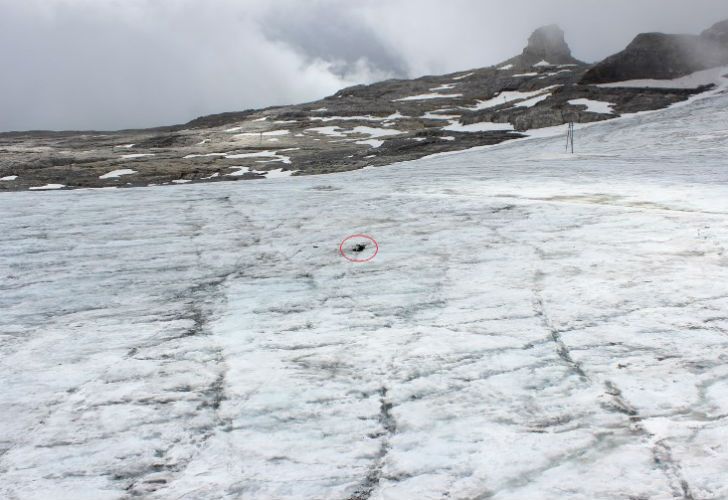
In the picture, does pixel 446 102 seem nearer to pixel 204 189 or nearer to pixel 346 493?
pixel 204 189

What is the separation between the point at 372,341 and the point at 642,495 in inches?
83.6

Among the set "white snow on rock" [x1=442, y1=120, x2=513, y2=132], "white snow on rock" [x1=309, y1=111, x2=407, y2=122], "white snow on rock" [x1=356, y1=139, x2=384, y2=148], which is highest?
"white snow on rock" [x1=309, y1=111, x2=407, y2=122]

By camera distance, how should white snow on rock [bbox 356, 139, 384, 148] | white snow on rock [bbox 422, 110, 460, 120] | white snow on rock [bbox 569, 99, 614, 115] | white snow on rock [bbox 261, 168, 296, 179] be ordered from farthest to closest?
white snow on rock [bbox 422, 110, 460, 120]
white snow on rock [bbox 569, 99, 614, 115]
white snow on rock [bbox 356, 139, 384, 148]
white snow on rock [bbox 261, 168, 296, 179]

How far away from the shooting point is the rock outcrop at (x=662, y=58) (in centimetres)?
3722

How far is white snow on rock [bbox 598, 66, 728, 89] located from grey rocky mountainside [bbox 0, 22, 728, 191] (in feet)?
2.67

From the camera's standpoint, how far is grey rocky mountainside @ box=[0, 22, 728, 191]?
79.5 feet

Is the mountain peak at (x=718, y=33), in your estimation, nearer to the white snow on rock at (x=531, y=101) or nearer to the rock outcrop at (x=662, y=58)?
the rock outcrop at (x=662, y=58)

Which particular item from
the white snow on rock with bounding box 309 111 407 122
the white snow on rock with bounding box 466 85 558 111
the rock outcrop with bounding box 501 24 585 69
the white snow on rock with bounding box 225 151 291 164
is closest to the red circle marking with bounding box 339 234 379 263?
the white snow on rock with bounding box 225 151 291 164

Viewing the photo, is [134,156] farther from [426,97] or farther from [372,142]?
[426,97]

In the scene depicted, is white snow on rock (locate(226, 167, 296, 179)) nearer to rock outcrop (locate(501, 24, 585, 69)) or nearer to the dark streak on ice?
the dark streak on ice

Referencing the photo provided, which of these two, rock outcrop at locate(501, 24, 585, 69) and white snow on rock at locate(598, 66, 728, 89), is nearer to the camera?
white snow on rock at locate(598, 66, 728, 89)

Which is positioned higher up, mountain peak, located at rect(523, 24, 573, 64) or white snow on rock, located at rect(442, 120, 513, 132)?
mountain peak, located at rect(523, 24, 573, 64)

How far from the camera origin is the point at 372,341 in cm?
423

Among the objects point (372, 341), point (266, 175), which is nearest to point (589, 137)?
point (266, 175)
